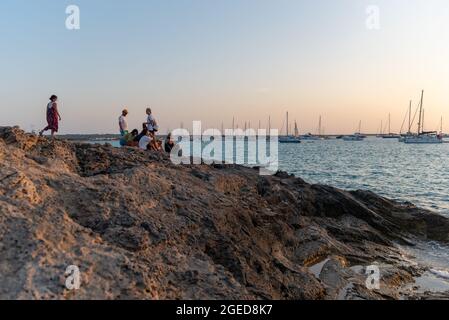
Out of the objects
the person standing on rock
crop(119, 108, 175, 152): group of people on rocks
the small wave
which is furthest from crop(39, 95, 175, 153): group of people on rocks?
the small wave

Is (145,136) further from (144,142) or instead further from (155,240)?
(155,240)

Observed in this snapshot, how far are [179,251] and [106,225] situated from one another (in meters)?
1.24

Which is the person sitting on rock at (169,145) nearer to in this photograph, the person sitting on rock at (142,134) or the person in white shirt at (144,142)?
the person sitting on rock at (142,134)

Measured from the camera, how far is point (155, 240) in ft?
21.7

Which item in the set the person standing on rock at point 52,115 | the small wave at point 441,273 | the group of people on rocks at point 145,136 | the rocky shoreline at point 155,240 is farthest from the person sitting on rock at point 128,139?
the small wave at point 441,273

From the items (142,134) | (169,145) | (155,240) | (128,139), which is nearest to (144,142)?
(142,134)

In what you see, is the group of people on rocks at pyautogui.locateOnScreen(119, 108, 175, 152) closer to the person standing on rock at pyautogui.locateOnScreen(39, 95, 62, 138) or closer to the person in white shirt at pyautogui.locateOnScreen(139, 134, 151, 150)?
the person in white shirt at pyautogui.locateOnScreen(139, 134, 151, 150)

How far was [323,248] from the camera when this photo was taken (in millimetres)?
10336

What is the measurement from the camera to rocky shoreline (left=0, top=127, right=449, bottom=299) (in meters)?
5.32

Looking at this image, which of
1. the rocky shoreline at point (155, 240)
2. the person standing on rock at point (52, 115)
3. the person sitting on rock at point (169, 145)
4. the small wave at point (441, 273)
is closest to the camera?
the rocky shoreline at point (155, 240)

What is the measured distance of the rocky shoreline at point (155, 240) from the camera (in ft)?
17.5

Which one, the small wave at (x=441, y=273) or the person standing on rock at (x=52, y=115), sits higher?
the person standing on rock at (x=52, y=115)
